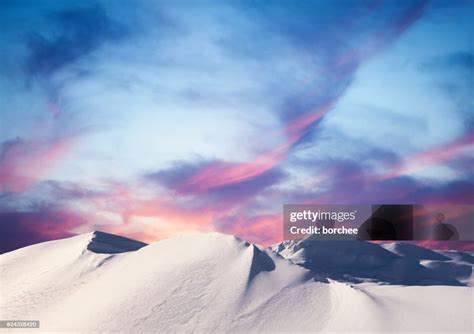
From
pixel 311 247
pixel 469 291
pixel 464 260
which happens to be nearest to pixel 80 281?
pixel 469 291

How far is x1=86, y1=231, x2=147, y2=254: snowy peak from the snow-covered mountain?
0.11 m

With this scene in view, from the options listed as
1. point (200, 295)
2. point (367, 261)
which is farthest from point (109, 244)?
point (367, 261)

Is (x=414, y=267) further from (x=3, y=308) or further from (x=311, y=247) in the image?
(x=3, y=308)

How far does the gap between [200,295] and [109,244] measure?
7.90 m

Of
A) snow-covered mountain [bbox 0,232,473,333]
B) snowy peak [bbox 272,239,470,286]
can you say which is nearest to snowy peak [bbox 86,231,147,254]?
snow-covered mountain [bbox 0,232,473,333]

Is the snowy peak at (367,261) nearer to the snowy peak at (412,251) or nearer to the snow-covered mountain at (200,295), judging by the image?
the snowy peak at (412,251)

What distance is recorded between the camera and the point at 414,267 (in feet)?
256


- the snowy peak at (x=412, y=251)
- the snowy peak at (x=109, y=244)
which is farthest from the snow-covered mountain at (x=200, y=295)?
the snowy peak at (x=412, y=251)

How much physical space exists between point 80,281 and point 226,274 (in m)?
5.61

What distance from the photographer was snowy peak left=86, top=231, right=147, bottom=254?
61.9ft

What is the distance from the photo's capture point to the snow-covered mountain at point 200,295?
1241cm

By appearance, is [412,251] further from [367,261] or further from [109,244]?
[109,244]

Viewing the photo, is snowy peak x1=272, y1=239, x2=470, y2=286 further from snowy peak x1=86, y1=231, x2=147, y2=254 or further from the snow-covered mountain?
the snow-covered mountain

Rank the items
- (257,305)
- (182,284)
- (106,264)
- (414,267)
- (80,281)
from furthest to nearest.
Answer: (414,267), (106,264), (80,281), (182,284), (257,305)
